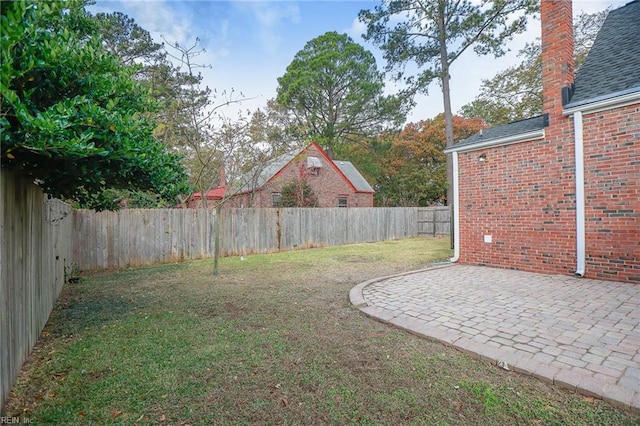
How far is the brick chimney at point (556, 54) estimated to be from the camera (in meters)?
6.05

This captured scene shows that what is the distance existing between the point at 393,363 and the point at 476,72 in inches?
745

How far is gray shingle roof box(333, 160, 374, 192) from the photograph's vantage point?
22.7m

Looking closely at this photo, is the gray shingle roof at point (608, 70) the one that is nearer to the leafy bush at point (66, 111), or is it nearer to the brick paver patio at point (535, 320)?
the brick paver patio at point (535, 320)

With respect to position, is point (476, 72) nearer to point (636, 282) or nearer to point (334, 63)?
point (334, 63)

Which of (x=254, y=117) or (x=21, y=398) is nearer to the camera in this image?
(x=21, y=398)

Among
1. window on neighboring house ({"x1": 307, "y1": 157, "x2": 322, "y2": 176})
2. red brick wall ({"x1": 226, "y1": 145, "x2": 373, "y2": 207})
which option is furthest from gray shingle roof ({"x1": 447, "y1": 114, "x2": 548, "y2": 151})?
window on neighboring house ({"x1": 307, "y1": 157, "x2": 322, "y2": 176})

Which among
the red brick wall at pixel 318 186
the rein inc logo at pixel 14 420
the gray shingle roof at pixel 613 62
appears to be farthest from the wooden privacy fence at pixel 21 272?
the red brick wall at pixel 318 186

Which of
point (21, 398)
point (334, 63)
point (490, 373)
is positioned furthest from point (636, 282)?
point (334, 63)

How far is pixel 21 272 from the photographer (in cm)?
273

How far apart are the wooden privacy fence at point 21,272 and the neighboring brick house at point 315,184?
11211mm

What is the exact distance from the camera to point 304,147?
10500 mm

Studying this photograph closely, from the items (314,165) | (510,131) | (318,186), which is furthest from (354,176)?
(510,131)

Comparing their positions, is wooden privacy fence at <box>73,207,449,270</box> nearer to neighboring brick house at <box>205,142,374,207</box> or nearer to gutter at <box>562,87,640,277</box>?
neighboring brick house at <box>205,142,374,207</box>

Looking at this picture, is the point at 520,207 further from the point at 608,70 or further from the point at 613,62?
the point at 613,62
